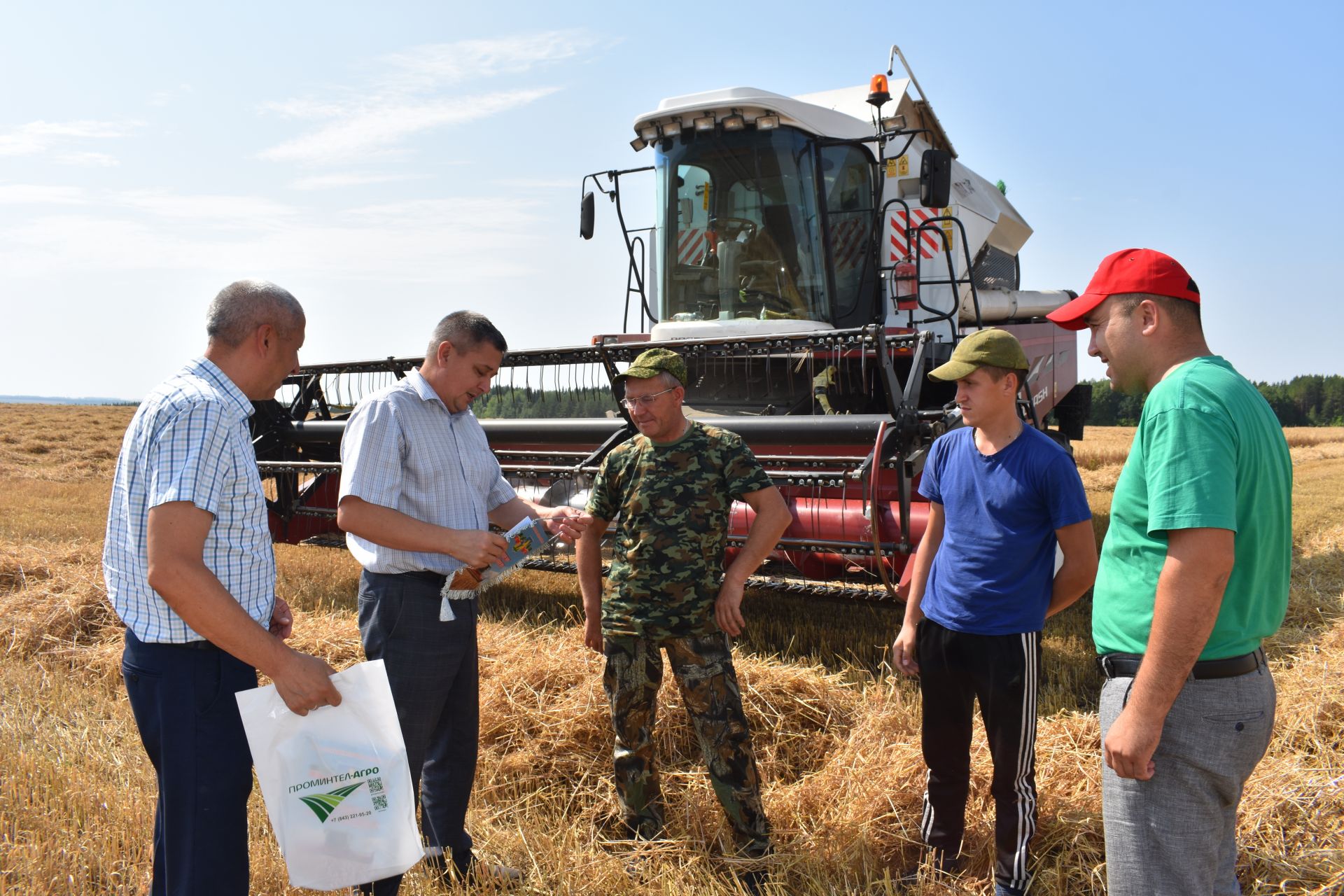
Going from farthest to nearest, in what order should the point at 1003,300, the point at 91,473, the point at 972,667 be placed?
the point at 91,473
the point at 1003,300
the point at 972,667

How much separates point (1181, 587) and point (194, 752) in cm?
187

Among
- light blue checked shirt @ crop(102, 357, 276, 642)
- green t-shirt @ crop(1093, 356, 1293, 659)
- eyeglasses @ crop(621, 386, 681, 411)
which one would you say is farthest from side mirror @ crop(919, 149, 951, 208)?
light blue checked shirt @ crop(102, 357, 276, 642)

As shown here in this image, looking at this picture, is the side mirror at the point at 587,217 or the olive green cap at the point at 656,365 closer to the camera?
the olive green cap at the point at 656,365

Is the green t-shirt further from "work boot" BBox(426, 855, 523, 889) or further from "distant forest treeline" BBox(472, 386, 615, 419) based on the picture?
"distant forest treeline" BBox(472, 386, 615, 419)

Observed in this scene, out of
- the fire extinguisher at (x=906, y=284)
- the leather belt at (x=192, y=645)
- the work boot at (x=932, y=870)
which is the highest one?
the fire extinguisher at (x=906, y=284)

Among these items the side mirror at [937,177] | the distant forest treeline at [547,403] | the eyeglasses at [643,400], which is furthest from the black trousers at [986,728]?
the side mirror at [937,177]

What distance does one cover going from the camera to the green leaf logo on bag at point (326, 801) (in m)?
1.98

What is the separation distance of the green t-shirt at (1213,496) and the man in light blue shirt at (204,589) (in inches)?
63.3

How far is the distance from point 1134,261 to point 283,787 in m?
1.97

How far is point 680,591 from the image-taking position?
273 cm

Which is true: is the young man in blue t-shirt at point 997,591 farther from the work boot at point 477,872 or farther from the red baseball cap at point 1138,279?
the work boot at point 477,872

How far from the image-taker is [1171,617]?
5.22 feet

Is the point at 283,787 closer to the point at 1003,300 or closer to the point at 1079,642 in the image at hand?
the point at 1079,642

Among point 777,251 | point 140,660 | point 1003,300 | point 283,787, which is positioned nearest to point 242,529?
point 140,660
